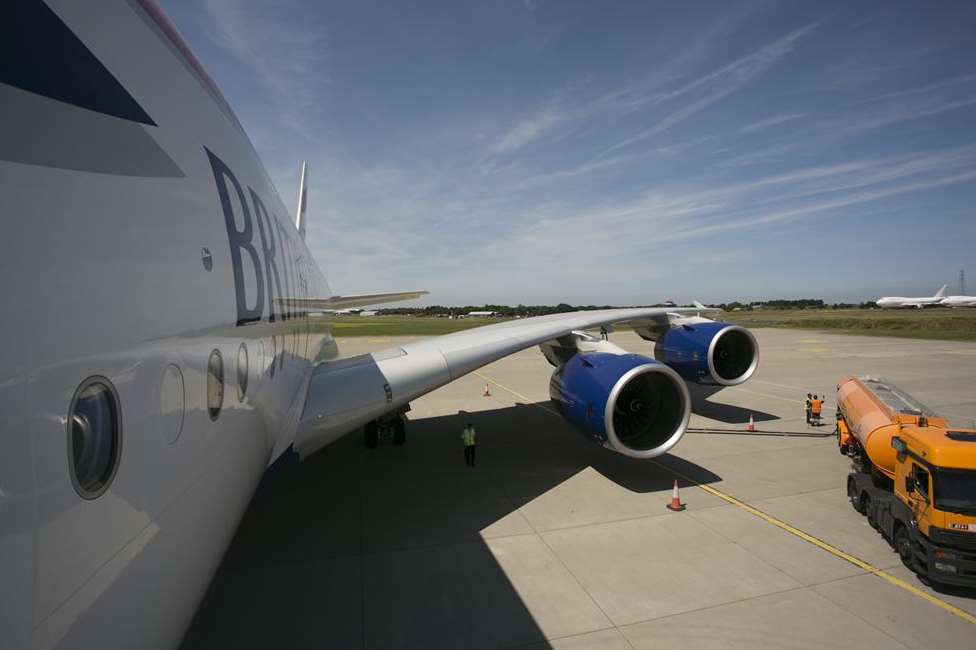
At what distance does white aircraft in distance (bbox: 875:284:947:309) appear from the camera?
110m

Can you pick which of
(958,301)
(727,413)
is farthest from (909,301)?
(727,413)

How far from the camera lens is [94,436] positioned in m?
1.72

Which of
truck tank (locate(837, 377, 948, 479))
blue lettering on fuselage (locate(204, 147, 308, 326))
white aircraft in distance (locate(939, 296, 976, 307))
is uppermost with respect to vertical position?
blue lettering on fuselage (locate(204, 147, 308, 326))

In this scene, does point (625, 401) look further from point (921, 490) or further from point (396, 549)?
point (396, 549)

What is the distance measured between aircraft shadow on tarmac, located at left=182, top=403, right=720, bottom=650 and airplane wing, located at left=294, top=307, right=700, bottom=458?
3.44ft

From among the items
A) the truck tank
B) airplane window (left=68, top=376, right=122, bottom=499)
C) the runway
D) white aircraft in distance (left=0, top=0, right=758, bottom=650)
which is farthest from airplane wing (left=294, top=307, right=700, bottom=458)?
the truck tank

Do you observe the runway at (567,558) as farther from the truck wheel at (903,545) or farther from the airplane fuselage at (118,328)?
the airplane fuselage at (118,328)

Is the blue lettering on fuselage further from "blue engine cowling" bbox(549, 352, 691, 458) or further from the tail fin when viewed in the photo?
the tail fin

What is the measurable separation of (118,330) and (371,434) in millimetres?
9826

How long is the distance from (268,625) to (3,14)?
5462 millimetres

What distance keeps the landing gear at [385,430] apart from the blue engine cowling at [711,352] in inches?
242

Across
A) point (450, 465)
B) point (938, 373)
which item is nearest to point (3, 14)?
point (450, 465)

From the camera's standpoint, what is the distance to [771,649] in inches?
187

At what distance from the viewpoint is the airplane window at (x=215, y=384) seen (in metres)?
2.88
